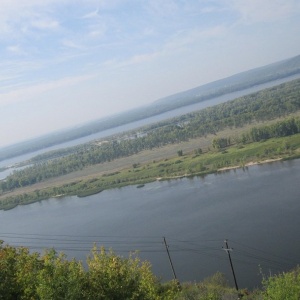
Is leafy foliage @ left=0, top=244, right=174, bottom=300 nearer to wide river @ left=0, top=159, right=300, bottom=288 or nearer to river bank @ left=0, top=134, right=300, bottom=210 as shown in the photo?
wide river @ left=0, top=159, right=300, bottom=288

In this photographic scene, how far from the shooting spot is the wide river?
41.0ft

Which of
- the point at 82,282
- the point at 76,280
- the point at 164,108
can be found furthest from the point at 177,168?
the point at 164,108

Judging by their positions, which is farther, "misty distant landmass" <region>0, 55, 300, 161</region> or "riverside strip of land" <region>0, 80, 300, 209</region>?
"misty distant landmass" <region>0, 55, 300, 161</region>

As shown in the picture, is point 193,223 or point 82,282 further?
point 193,223

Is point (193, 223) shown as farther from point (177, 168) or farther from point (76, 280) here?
point (177, 168)

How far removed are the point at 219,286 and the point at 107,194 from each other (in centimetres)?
1807

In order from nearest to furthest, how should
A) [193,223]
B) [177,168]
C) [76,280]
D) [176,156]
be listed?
1. [76,280]
2. [193,223]
3. [177,168]
4. [176,156]

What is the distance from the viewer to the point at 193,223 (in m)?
16.5

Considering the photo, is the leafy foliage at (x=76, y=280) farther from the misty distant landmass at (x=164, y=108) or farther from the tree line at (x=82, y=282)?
the misty distant landmass at (x=164, y=108)

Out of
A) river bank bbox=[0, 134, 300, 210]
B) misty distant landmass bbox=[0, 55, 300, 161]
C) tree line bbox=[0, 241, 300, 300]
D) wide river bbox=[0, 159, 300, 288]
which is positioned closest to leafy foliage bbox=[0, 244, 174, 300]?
tree line bbox=[0, 241, 300, 300]

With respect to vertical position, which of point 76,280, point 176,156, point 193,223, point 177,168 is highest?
point 76,280

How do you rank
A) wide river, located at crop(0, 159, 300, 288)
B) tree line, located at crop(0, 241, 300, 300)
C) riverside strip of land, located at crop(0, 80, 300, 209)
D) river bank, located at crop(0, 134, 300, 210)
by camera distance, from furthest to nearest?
riverside strip of land, located at crop(0, 80, 300, 209)
river bank, located at crop(0, 134, 300, 210)
wide river, located at crop(0, 159, 300, 288)
tree line, located at crop(0, 241, 300, 300)

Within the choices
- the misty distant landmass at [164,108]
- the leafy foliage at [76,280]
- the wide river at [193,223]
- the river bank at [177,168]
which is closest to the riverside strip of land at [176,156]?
the river bank at [177,168]

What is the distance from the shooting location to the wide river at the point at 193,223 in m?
12.5
